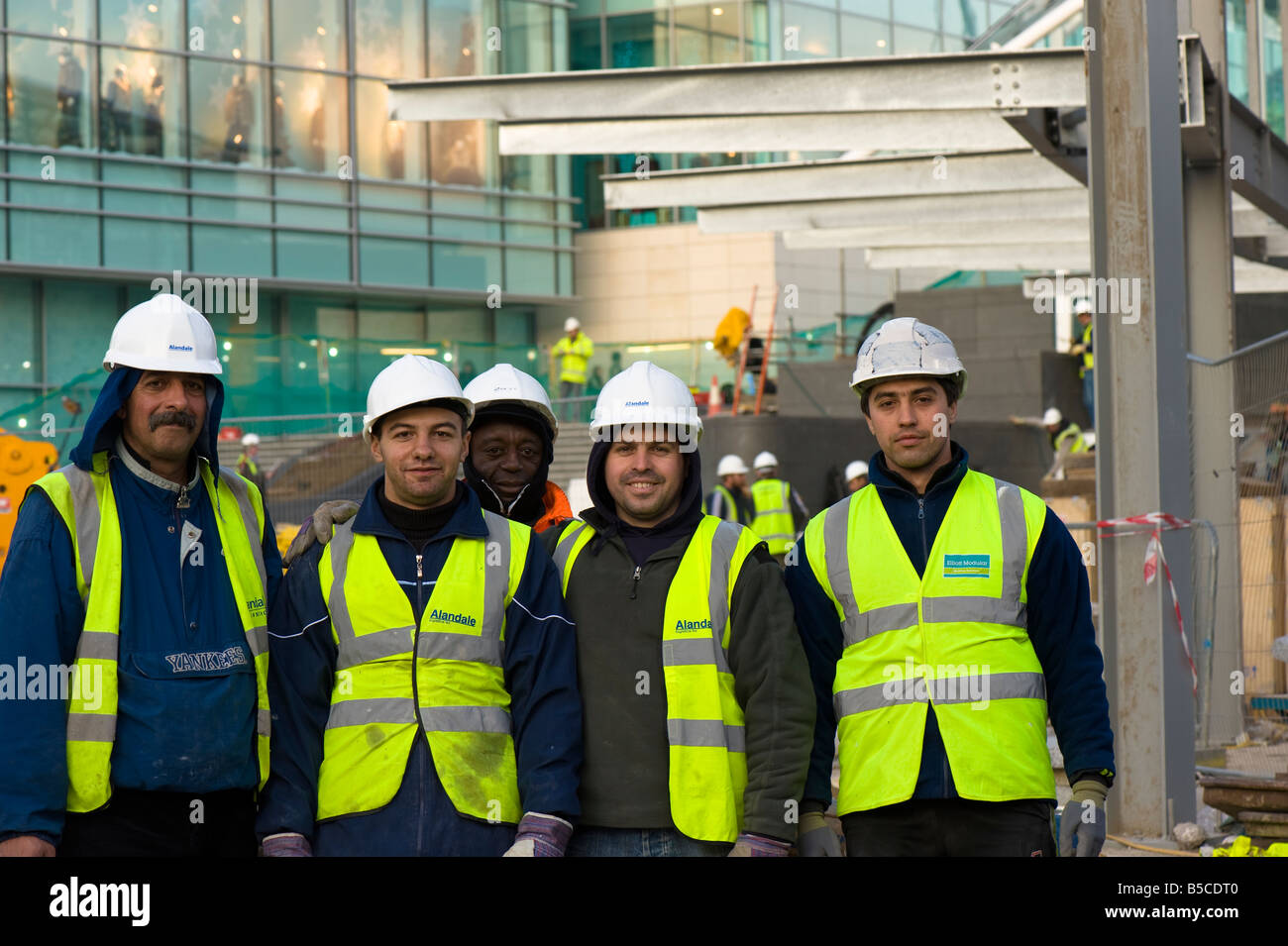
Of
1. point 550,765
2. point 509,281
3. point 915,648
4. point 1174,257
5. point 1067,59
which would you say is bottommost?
point 550,765

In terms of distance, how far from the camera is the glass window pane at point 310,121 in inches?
1297

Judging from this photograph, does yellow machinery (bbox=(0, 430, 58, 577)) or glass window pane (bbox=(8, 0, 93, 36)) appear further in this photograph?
glass window pane (bbox=(8, 0, 93, 36))

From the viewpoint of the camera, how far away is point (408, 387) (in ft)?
13.8

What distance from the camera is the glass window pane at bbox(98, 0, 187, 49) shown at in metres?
30.7

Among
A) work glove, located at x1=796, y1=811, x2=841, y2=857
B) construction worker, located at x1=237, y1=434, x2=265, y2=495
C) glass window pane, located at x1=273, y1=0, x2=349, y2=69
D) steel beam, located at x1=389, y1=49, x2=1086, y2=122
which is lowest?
work glove, located at x1=796, y1=811, x2=841, y2=857

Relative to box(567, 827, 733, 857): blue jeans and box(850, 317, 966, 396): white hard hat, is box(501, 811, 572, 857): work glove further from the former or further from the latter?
box(850, 317, 966, 396): white hard hat

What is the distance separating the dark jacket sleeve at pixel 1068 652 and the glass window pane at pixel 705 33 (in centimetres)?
3487

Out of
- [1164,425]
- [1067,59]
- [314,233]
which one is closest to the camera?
[1164,425]

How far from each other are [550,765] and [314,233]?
100 feet

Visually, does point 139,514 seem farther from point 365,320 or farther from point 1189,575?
point 365,320

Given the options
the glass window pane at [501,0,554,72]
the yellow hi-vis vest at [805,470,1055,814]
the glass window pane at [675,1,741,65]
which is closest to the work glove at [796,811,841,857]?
the yellow hi-vis vest at [805,470,1055,814]

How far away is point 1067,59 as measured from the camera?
10.2 m

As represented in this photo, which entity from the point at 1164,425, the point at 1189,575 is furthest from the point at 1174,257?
the point at 1189,575

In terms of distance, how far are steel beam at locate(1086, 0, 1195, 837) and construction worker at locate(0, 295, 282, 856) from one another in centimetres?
497
